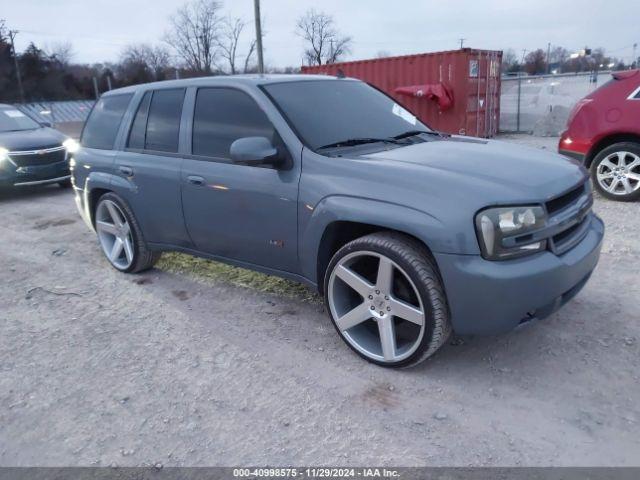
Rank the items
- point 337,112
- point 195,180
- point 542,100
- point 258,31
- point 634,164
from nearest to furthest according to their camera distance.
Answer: point 337,112 < point 195,180 < point 634,164 < point 542,100 < point 258,31

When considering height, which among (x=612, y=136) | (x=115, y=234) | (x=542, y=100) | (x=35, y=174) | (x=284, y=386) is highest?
(x=542, y=100)

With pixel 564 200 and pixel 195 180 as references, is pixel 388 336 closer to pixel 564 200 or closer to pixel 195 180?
pixel 564 200

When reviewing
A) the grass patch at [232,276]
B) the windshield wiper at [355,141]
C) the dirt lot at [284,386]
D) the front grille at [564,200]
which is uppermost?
the windshield wiper at [355,141]

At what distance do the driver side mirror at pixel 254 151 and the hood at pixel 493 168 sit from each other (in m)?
0.61

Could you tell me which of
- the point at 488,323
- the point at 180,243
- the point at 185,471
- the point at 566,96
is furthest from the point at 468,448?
the point at 566,96

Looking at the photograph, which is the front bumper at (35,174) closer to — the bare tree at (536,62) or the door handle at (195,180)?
the door handle at (195,180)

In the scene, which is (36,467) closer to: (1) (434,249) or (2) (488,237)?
(1) (434,249)

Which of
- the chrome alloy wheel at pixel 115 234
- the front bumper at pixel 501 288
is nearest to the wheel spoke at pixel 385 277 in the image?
the front bumper at pixel 501 288

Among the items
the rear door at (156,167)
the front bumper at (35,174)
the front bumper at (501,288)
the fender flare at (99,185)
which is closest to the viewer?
the front bumper at (501,288)

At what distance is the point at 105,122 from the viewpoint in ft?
16.6

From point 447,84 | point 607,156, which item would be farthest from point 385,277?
point 447,84

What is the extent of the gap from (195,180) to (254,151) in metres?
0.85

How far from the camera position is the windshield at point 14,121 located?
963 centimetres

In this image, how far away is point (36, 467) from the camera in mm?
2557
